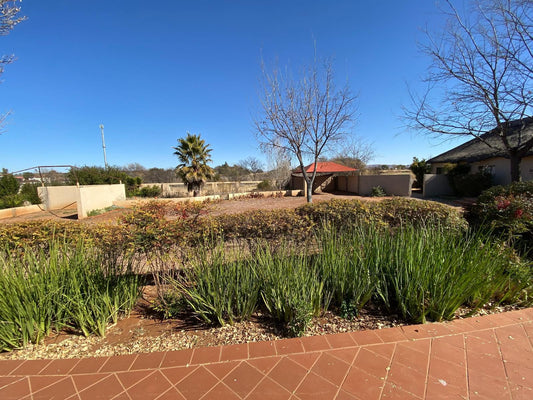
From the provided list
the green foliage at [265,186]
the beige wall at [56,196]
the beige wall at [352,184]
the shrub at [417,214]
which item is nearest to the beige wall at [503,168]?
the beige wall at [352,184]

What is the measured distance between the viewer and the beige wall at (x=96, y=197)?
12.1m

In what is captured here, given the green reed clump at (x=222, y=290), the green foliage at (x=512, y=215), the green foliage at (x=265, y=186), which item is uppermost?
the green foliage at (x=265, y=186)

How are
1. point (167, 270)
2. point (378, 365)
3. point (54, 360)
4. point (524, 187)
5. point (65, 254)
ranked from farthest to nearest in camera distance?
1. point (524, 187)
2. point (167, 270)
3. point (65, 254)
4. point (54, 360)
5. point (378, 365)

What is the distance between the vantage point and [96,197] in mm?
13320

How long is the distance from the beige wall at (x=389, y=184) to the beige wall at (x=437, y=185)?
3.59 ft

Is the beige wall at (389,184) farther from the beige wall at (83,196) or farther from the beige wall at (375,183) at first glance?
the beige wall at (83,196)

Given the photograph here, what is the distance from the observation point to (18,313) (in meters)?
2.19

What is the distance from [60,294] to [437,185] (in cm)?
2082

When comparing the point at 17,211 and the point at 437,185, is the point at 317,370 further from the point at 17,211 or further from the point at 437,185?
the point at 437,185

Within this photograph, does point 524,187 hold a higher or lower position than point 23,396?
higher

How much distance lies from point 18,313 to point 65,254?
0.65 meters

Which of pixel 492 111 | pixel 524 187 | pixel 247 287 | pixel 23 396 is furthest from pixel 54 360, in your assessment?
pixel 492 111

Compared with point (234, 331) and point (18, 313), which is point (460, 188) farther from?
point (18, 313)

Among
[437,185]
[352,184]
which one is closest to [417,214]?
[437,185]
